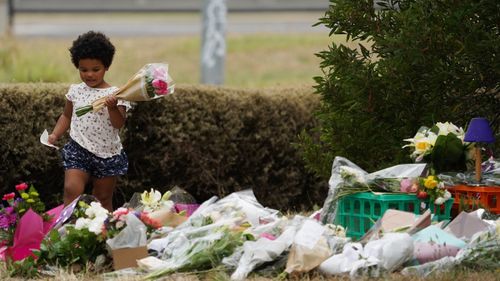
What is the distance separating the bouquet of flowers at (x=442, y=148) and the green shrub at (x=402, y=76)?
0.93ft

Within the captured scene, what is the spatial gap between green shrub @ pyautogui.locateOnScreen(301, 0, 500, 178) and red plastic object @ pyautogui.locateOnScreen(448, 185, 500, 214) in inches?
24.1

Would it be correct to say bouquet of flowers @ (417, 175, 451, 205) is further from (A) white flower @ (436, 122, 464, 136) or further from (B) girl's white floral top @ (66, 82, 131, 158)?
(B) girl's white floral top @ (66, 82, 131, 158)

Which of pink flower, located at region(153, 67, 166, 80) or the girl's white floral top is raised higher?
pink flower, located at region(153, 67, 166, 80)

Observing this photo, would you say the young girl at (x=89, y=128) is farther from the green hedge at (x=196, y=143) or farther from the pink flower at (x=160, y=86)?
the green hedge at (x=196, y=143)

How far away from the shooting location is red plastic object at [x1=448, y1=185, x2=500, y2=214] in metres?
5.89

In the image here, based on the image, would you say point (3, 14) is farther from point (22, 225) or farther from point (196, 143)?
point (22, 225)

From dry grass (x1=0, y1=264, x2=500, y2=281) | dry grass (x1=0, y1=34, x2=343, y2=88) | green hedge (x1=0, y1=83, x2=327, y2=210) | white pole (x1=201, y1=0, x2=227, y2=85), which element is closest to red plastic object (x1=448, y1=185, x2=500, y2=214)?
dry grass (x1=0, y1=264, x2=500, y2=281)

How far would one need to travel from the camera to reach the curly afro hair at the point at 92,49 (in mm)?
6473

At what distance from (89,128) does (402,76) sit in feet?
6.31

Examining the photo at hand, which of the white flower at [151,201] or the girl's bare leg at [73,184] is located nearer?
the white flower at [151,201]

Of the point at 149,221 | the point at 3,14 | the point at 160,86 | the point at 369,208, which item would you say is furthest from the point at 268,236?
the point at 3,14

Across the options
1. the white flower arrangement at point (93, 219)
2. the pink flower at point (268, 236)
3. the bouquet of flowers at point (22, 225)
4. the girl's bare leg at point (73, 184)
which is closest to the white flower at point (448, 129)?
the pink flower at point (268, 236)

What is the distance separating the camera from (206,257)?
17.6 ft

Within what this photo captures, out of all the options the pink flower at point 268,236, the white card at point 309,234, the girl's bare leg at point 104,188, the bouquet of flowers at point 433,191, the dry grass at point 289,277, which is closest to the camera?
the dry grass at point 289,277
